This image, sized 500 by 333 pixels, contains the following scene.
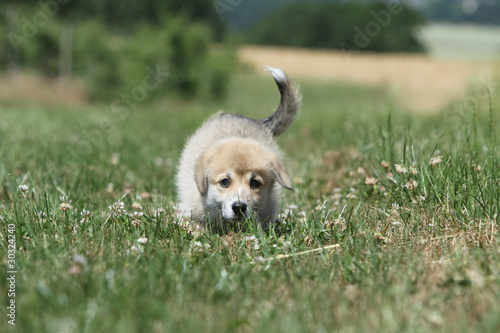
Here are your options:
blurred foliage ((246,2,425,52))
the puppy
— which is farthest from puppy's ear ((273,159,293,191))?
blurred foliage ((246,2,425,52))

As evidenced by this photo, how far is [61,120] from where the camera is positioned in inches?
371

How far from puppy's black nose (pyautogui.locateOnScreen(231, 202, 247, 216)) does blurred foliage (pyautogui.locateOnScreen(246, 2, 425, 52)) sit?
49396 millimetres

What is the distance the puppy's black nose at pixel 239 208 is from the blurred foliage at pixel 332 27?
1945 inches

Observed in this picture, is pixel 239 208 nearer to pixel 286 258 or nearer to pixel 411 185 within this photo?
pixel 286 258

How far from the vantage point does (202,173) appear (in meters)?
3.47

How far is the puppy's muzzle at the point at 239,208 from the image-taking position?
328 centimetres

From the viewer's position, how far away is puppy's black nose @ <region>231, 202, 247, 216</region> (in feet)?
10.7

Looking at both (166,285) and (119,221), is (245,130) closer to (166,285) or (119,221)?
(119,221)

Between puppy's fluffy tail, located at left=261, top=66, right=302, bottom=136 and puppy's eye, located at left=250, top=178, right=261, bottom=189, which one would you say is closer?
puppy's eye, located at left=250, top=178, right=261, bottom=189

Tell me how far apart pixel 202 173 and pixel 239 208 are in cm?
37

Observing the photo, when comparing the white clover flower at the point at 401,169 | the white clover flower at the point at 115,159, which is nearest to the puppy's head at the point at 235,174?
the white clover flower at the point at 401,169

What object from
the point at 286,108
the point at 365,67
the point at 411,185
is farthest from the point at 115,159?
the point at 365,67

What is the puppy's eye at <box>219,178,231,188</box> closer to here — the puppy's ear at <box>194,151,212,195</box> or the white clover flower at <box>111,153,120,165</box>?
the puppy's ear at <box>194,151,212,195</box>

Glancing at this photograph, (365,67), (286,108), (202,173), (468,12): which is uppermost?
(286,108)
